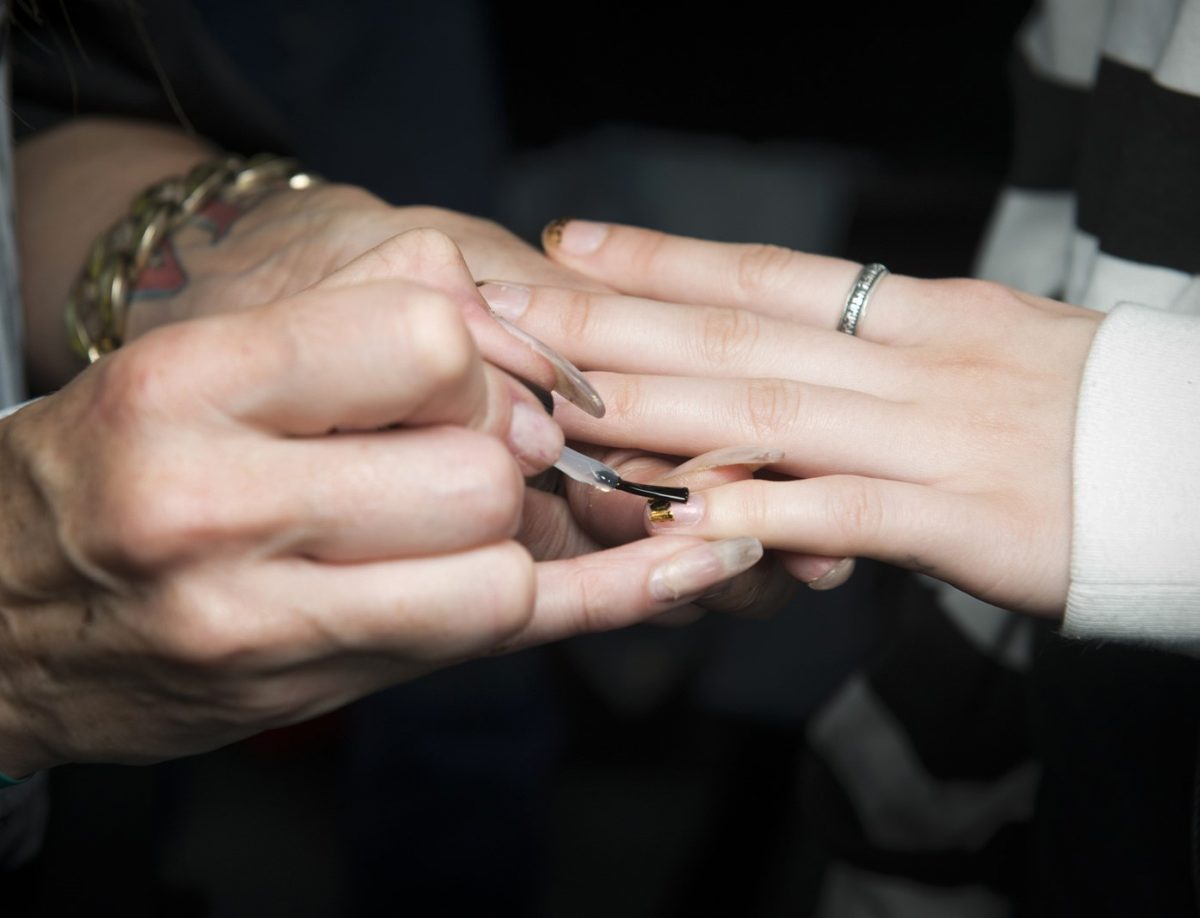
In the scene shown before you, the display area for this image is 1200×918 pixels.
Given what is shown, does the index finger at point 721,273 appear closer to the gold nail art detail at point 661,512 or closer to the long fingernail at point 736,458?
the long fingernail at point 736,458

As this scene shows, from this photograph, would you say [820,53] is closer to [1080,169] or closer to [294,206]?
[1080,169]

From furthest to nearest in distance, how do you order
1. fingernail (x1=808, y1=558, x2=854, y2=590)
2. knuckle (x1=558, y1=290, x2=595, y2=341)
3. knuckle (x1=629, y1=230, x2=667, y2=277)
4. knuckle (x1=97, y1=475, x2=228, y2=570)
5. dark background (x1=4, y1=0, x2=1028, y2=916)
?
dark background (x1=4, y1=0, x2=1028, y2=916), knuckle (x1=629, y1=230, x2=667, y2=277), knuckle (x1=558, y1=290, x2=595, y2=341), fingernail (x1=808, y1=558, x2=854, y2=590), knuckle (x1=97, y1=475, x2=228, y2=570)

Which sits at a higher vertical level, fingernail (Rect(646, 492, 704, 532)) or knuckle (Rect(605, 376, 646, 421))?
knuckle (Rect(605, 376, 646, 421))

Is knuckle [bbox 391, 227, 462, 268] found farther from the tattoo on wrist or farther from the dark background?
the dark background

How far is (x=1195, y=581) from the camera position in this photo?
0.80m

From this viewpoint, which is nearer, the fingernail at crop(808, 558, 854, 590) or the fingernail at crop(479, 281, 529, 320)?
the fingernail at crop(808, 558, 854, 590)

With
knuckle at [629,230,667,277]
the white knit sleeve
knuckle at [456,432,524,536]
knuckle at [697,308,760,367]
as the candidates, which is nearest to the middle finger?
knuckle at [697,308,760,367]

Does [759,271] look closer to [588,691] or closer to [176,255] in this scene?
[176,255]

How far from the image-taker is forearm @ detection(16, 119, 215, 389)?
1.24 meters

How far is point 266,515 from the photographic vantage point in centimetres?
63

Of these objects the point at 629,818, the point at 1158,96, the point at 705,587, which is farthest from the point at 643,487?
the point at 629,818

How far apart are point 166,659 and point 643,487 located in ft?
1.33

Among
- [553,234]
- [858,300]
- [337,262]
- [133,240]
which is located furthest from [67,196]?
[858,300]

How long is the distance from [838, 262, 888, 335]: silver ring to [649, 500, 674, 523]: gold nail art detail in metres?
0.31
